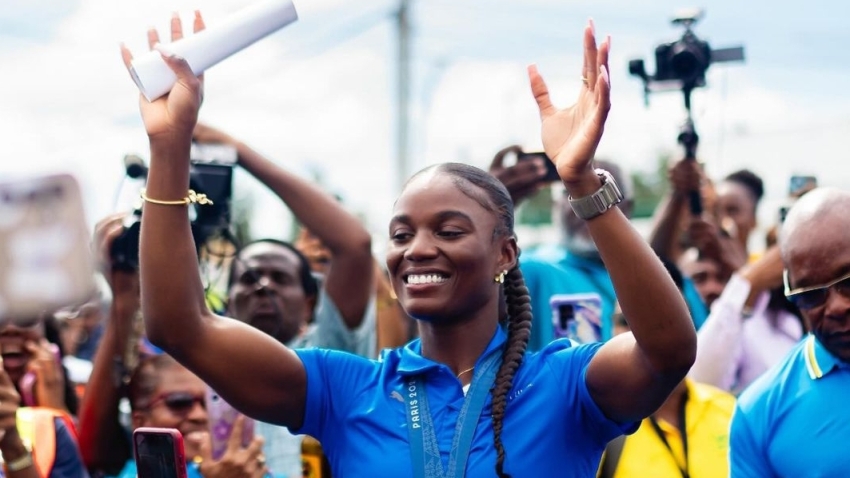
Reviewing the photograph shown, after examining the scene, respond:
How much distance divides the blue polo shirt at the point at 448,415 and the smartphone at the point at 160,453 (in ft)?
1.13

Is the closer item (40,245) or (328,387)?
(328,387)

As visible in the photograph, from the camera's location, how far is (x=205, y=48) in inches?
104

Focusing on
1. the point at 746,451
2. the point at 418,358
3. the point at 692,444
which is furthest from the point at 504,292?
the point at 692,444

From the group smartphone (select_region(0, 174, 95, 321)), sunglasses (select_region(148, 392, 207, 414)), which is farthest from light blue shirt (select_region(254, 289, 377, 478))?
smartphone (select_region(0, 174, 95, 321))

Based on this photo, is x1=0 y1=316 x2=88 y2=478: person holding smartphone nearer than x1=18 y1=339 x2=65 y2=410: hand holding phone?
Yes

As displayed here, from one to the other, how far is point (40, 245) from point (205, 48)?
1499 millimetres

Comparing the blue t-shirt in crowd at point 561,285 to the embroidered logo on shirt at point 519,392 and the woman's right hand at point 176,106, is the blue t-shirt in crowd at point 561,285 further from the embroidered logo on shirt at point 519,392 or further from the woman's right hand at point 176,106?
the woman's right hand at point 176,106

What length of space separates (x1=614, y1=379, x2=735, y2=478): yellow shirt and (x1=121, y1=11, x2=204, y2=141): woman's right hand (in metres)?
1.94

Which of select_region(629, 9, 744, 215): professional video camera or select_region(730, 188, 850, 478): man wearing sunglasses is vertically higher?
select_region(629, 9, 744, 215): professional video camera

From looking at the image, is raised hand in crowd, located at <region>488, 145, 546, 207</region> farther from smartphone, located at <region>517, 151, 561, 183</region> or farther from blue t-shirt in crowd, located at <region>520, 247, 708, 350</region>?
blue t-shirt in crowd, located at <region>520, 247, 708, 350</region>

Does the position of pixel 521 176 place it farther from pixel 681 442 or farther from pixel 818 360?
pixel 818 360

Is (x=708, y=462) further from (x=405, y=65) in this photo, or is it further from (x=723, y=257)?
(x=405, y=65)

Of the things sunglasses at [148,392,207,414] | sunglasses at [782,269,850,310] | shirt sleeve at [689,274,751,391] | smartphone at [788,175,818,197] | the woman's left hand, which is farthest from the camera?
smartphone at [788,175,818,197]

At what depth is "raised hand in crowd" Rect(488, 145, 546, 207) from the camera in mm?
4555
